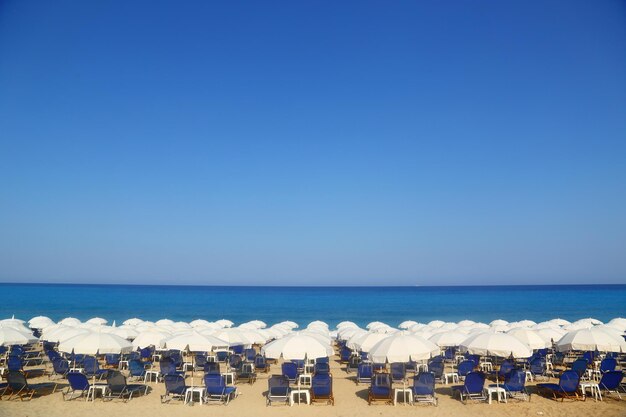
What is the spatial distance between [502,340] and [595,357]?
275 inches

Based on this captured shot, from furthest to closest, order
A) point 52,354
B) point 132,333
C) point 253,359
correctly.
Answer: point 132,333, point 253,359, point 52,354

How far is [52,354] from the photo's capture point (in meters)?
14.3

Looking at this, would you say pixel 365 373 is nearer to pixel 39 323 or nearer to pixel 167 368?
pixel 167 368

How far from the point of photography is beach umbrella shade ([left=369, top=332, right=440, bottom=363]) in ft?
32.4

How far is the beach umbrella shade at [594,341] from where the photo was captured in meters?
11.3

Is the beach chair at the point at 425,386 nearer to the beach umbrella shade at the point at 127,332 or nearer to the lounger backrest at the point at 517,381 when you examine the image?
the lounger backrest at the point at 517,381

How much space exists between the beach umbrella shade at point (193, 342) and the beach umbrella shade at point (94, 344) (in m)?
1.12

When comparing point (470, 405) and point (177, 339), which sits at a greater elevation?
point (177, 339)

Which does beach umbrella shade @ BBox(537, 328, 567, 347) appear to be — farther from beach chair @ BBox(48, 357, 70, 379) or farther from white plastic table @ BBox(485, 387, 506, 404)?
beach chair @ BBox(48, 357, 70, 379)

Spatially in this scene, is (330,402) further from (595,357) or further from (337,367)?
(595,357)

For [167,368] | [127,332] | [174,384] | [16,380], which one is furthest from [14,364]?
[174,384]

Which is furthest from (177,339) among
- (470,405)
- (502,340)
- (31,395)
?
(502,340)

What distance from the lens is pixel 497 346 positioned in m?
10.3

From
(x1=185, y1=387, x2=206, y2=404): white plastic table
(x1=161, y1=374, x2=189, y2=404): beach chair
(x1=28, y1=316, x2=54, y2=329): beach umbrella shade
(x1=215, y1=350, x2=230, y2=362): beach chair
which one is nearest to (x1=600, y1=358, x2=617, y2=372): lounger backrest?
(x1=185, y1=387, x2=206, y2=404): white plastic table
